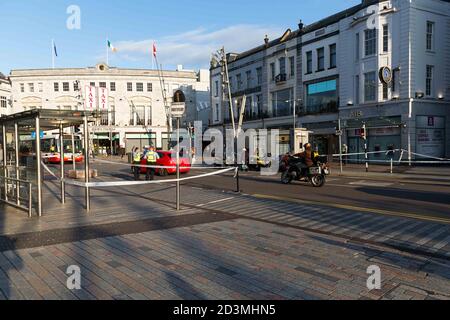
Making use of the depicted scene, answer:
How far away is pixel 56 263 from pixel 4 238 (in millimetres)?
2126

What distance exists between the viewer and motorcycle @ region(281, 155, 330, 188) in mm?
14695

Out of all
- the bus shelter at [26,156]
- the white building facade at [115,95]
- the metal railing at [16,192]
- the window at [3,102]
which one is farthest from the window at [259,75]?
the window at [3,102]

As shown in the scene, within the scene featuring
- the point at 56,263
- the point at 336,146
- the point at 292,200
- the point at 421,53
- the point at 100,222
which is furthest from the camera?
the point at 336,146

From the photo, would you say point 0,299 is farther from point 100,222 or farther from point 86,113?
point 86,113

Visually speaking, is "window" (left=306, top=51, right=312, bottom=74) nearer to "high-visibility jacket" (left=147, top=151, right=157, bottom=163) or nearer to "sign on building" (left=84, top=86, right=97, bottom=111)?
"sign on building" (left=84, top=86, right=97, bottom=111)

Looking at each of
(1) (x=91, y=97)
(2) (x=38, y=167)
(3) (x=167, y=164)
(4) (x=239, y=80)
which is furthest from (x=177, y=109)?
(4) (x=239, y=80)

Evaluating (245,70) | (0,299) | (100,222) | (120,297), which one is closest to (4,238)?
(100,222)

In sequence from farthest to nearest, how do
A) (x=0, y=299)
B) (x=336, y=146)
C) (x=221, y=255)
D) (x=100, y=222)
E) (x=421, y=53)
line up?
(x=336, y=146) < (x=421, y=53) < (x=100, y=222) < (x=221, y=255) < (x=0, y=299)

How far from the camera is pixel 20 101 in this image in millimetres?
61625

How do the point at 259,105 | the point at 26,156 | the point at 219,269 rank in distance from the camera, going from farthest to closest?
the point at 259,105, the point at 26,156, the point at 219,269

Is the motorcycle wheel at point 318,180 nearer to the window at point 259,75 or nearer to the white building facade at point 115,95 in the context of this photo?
the window at point 259,75

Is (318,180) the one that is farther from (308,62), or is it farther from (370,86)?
(308,62)

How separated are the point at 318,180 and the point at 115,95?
52.9 m

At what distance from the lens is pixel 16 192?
31.2ft
